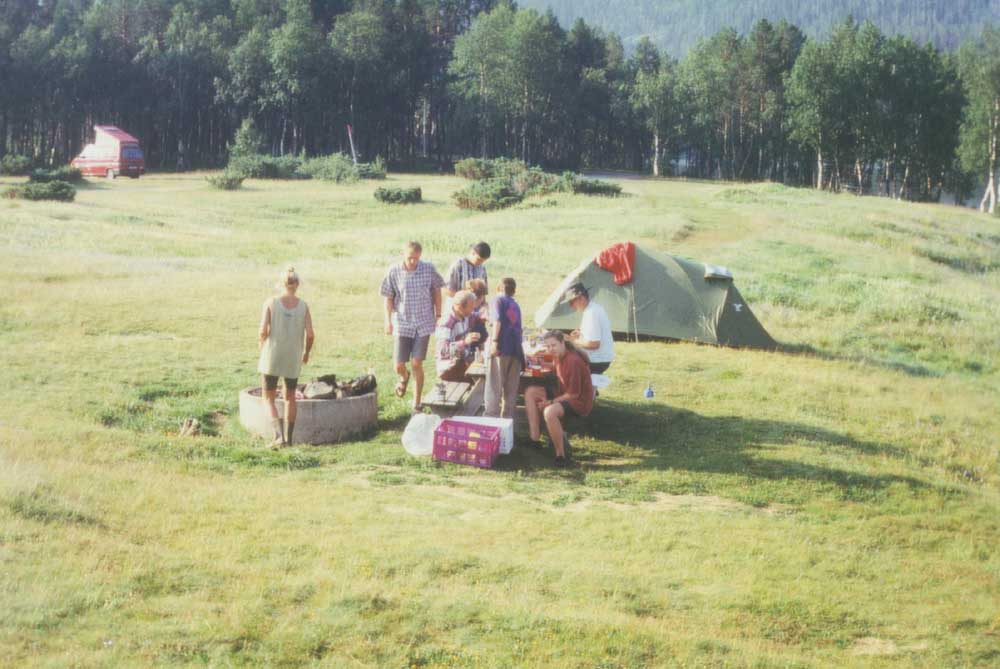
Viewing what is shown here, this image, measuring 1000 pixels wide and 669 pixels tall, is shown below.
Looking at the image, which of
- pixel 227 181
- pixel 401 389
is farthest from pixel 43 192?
pixel 401 389

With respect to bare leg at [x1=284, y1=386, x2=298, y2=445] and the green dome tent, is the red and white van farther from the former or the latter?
bare leg at [x1=284, y1=386, x2=298, y2=445]

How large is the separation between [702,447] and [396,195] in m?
34.4

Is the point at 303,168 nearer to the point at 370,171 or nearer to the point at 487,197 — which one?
the point at 370,171

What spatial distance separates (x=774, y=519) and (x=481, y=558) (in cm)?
341

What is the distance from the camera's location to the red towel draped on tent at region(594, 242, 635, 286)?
18172 mm

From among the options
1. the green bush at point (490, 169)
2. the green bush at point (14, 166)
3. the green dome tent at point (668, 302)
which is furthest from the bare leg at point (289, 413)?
the green bush at point (14, 166)

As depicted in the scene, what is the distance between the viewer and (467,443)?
10.8 metres

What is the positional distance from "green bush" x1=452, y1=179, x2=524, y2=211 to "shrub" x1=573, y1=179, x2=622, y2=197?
3.76 metres

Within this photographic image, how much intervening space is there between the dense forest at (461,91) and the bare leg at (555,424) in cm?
6093

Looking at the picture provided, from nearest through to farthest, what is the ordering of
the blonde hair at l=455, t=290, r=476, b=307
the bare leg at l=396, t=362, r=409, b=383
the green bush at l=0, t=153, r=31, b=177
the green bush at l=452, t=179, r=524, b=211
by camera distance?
1. the blonde hair at l=455, t=290, r=476, b=307
2. the bare leg at l=396, t=362, r=409, b=383
3. the green bush at l=452, t=179, r=524, b=211
4. the green bush at l=0, t=153, r=31, b=177

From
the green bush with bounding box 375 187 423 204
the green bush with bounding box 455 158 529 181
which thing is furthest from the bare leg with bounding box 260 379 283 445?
the green bush with bounding box 455 158 529 181

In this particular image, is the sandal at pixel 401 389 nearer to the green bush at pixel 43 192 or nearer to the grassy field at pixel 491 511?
the grassy field at pixel 491 511

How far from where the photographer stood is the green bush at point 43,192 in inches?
1544

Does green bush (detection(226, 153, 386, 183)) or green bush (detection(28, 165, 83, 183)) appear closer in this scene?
green bush (detection(28, 165, 83, 183))
